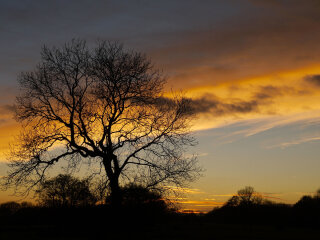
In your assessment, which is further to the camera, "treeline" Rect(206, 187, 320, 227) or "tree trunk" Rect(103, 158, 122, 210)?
"treeline" Rect(206, 187, 320, 227)

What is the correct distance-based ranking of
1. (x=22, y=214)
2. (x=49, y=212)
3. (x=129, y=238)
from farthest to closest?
(x=22, y=214) → (x=49, y=212) → (x=129, y=238)

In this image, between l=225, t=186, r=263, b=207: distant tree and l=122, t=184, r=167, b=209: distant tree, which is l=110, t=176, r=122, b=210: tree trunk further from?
l=225, t=186, r=263, b=207: distant tree

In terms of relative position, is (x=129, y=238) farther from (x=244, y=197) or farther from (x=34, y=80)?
(x=244, y=197)

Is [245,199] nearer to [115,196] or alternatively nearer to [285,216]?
[285,216]

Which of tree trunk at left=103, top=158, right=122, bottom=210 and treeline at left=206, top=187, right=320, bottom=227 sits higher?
tree trunk at left=103, top=158, right=122, bottom=210

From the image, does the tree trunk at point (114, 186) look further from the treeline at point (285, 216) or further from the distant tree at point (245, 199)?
the distant tree at point (245, 199)

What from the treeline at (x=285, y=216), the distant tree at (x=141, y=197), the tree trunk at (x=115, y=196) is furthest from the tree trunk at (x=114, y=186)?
the treeline at (x=285, y=216)

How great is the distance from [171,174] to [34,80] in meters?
10.8

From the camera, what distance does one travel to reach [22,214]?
1446 inches

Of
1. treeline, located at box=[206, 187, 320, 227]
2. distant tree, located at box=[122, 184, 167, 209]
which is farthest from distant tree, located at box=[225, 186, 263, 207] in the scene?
distant tree, located at box=[122, 184, 167, 209]

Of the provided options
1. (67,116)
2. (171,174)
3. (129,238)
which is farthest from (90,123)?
(129,238)

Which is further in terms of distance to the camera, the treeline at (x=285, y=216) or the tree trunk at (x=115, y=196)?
the treeline at (x=285, y=216)

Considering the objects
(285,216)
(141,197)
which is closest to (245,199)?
(285,216)

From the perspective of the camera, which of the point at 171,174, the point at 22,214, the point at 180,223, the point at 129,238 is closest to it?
the point at 129,238
